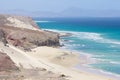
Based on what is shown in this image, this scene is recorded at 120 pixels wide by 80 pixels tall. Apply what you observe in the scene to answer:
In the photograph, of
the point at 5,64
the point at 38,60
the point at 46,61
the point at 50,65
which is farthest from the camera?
the point at 46,61

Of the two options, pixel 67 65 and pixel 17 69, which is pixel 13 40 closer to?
pixel 67 65

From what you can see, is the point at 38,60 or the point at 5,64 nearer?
the point at 5,64

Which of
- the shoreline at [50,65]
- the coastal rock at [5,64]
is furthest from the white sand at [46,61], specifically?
the coastal rock at [5,64]

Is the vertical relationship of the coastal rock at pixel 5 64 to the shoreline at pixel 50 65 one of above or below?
above

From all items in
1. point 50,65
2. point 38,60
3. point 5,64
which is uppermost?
point 5,64

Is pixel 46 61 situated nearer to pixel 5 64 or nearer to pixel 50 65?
pixel 50 65

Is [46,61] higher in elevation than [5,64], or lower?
lower

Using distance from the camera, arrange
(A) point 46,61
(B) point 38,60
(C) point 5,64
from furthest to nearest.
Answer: (A) point 46,61 → (B) point 38,60 → (C) point 5,64

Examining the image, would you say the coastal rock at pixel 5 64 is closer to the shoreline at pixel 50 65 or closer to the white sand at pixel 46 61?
the shoreline at pixel 50 65

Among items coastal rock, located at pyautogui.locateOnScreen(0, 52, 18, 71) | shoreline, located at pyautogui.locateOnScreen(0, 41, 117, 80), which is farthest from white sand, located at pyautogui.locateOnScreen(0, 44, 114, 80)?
coastal rock, located at pyautogui.locateOnScreen(0, 52, 18, 71)

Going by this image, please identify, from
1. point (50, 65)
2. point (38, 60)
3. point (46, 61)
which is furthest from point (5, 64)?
point (46, 61)
